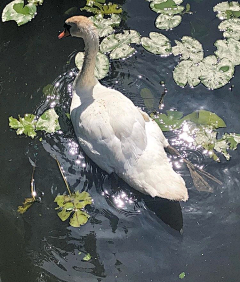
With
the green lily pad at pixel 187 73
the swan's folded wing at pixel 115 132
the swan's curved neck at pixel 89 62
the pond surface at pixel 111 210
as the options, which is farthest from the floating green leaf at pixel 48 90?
the green lily pad at pixel 187 73

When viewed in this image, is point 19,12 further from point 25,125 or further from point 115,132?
point 115,132

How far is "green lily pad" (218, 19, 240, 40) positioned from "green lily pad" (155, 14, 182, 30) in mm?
538

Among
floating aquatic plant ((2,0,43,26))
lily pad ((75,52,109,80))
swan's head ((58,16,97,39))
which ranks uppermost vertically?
swan's head ((58,16,97,39))

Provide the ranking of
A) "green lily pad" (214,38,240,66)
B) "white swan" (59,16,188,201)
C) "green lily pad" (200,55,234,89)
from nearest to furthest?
"white swan" (59,16,188,201) < "green lily pad" (200,55,234,89) < "green lily pad" (214,38,240,66)

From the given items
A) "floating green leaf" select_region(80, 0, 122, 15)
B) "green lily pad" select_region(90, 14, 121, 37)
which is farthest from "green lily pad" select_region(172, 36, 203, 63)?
"floating green leaf" select_region(80, 0, 122, 15)

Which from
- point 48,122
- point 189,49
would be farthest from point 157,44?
point 48,122

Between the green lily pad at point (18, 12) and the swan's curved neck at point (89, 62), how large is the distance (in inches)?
54.5

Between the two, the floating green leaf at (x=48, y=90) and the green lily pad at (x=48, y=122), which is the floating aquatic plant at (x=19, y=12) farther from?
the green lily pad at (x=48, y=122)

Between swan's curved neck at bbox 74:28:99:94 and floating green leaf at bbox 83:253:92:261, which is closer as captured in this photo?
floating green leaf at bbox 83:253:92:261

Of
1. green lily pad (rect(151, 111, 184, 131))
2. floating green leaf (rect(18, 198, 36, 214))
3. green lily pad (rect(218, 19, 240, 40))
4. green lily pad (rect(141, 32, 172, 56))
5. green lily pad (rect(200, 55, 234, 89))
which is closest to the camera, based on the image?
floating green leaf (rect(18, 198, 36, 214))

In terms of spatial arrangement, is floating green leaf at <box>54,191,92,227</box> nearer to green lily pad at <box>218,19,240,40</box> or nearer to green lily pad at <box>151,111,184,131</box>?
green lily pad at <box>151,111,184,131</box>

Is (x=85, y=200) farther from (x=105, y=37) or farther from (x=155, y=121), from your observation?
(x=105, y=37)

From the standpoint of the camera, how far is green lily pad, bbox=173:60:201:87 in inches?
197

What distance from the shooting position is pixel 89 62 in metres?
4.54
